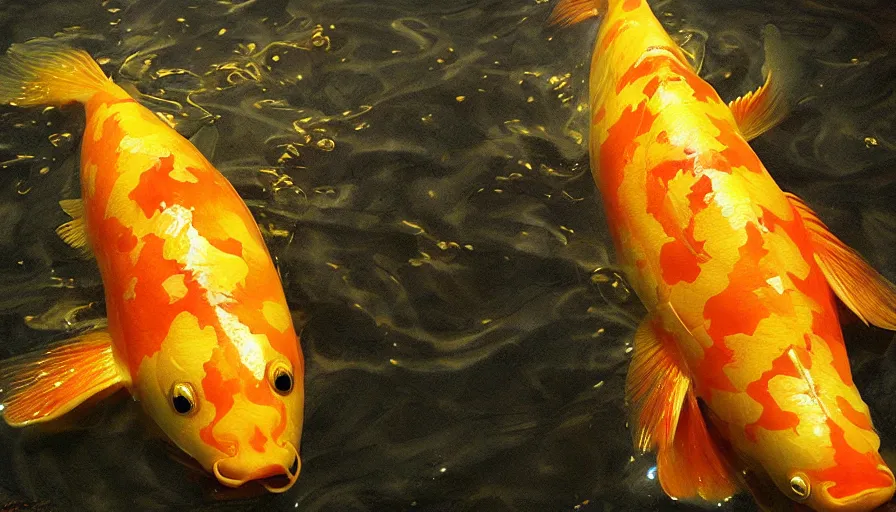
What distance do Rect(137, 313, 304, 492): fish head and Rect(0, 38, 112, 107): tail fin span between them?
0.69 meters

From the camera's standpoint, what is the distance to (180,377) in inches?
53.9

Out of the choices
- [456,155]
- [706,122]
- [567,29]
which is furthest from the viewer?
[567,29]

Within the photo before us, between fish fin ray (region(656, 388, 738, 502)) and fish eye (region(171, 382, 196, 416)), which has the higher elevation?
fish eye (region(171, 382, 196, 416))

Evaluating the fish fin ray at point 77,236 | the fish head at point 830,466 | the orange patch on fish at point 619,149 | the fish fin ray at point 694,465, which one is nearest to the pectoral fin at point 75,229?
the fish fin ray at point 77,236

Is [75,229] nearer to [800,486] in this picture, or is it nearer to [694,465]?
[694,465]

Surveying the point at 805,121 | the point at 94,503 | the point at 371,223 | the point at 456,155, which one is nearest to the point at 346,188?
the point at 371,223

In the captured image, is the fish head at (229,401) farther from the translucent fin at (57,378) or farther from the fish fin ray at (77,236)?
the fish fin ray at (77,236)

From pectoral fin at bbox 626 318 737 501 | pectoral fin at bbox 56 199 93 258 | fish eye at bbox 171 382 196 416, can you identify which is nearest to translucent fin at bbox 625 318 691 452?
pectoral fin at bbox 626 318 737 501

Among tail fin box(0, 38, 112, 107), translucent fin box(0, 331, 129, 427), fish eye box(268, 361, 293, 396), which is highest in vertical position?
tail fin box(0, 38, 112, 107)

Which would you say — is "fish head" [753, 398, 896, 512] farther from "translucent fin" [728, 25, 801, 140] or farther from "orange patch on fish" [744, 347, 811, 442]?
"translucent fin" [728, 25, 801, 140]

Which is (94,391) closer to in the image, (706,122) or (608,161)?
(608,161)

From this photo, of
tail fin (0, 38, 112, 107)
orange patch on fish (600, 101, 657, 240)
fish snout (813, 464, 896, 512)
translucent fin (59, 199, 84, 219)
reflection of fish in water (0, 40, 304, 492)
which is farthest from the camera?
tail fin (0, 38, 112, 107)

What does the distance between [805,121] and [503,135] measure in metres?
0.59

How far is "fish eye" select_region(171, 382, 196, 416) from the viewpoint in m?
1.35
